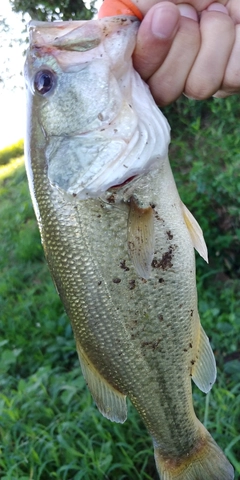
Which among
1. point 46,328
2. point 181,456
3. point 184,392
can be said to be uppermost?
point 184,392

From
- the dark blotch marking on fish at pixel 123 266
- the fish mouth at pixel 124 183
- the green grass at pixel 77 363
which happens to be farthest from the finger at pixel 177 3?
the green grass at pixel 77 363

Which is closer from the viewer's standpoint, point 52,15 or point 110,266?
point 110,266

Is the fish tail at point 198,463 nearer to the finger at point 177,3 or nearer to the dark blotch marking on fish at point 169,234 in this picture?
the dark blotch marking on fish at point 169,234

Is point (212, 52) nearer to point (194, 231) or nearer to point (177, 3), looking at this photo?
point (177, 3)

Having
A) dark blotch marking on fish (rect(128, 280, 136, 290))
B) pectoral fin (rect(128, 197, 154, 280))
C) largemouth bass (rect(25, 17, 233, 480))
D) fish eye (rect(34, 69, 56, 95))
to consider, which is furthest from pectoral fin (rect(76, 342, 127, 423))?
fish eye (rect(34, 69, 56, 95))

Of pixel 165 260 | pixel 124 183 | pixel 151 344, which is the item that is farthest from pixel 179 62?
pixel 151 344

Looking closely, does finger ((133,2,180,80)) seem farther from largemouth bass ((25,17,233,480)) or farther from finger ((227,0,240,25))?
finger ((227,0,240,25))

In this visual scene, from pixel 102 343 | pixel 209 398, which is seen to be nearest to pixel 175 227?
pixel 102 343

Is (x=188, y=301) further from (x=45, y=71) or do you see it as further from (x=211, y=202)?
(x=211, y=202)
